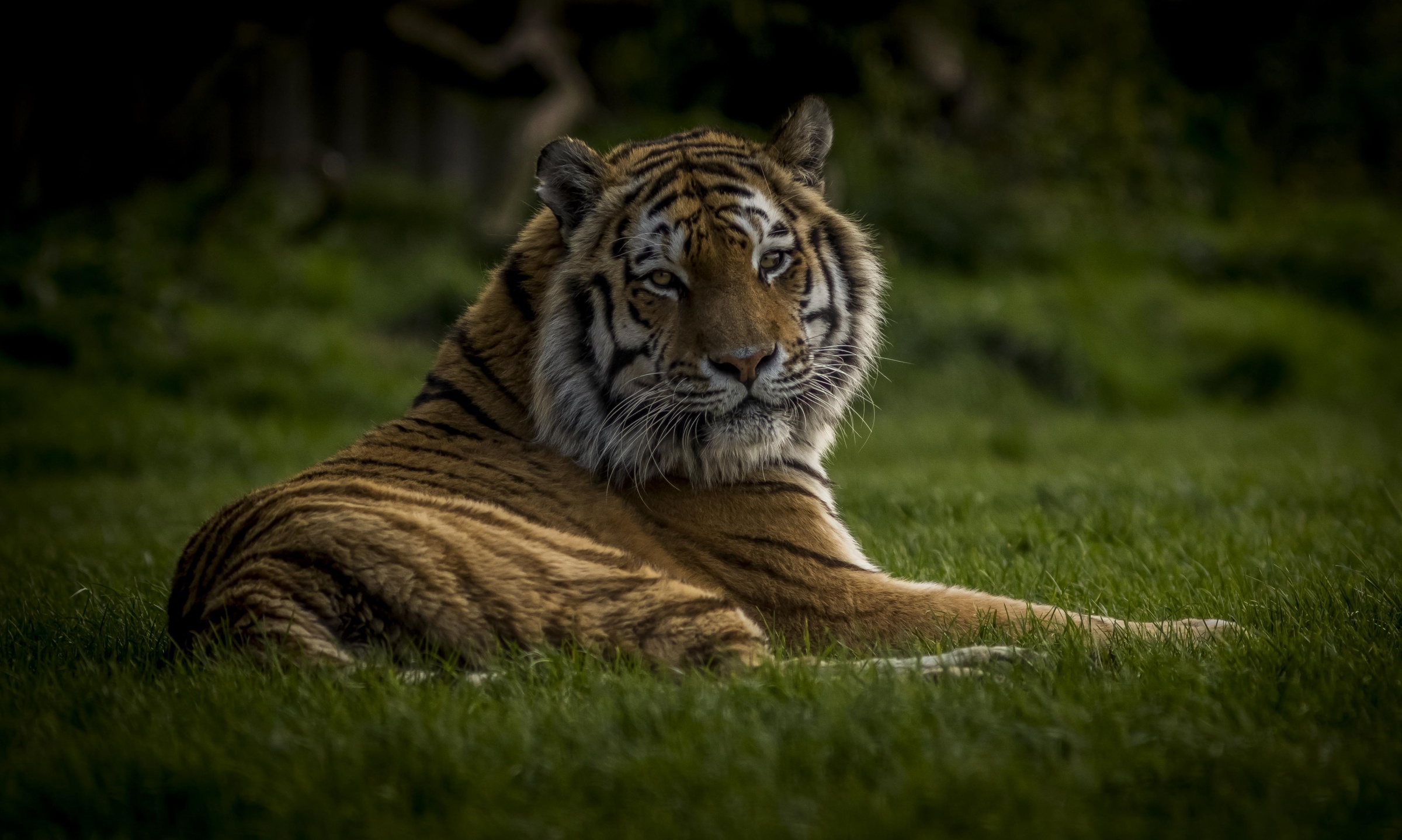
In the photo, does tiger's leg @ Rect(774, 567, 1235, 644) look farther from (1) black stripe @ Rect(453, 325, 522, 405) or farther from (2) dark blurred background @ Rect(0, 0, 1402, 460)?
(2) dark blurred background @ Rect(0, 0, 1402, 460)

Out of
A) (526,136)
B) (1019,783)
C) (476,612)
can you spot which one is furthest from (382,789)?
(526,136)

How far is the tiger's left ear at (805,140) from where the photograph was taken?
4023 mm

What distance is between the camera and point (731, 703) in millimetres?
2705

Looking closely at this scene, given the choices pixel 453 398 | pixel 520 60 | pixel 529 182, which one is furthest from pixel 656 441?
pixel 520 60

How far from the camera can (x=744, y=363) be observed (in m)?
3.60

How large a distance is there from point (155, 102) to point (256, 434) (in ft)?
17.4

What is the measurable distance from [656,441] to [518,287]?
0.72 meters

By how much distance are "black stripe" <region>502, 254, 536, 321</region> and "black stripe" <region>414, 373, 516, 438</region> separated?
1.08ft

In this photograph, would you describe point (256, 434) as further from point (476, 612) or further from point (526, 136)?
point (476, 612)

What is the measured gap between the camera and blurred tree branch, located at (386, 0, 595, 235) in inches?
456

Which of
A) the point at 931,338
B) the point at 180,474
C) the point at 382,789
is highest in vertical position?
the point at 931,338

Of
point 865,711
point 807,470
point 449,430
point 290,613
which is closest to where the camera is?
point 865,711

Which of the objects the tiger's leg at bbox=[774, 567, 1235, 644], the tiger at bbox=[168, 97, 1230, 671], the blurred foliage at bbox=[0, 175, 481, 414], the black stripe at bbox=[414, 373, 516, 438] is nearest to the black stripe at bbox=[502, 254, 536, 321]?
the tiger at bbox=[168, 97, 1230, 671]

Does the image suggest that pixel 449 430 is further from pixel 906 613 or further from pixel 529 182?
pixel 529 182
